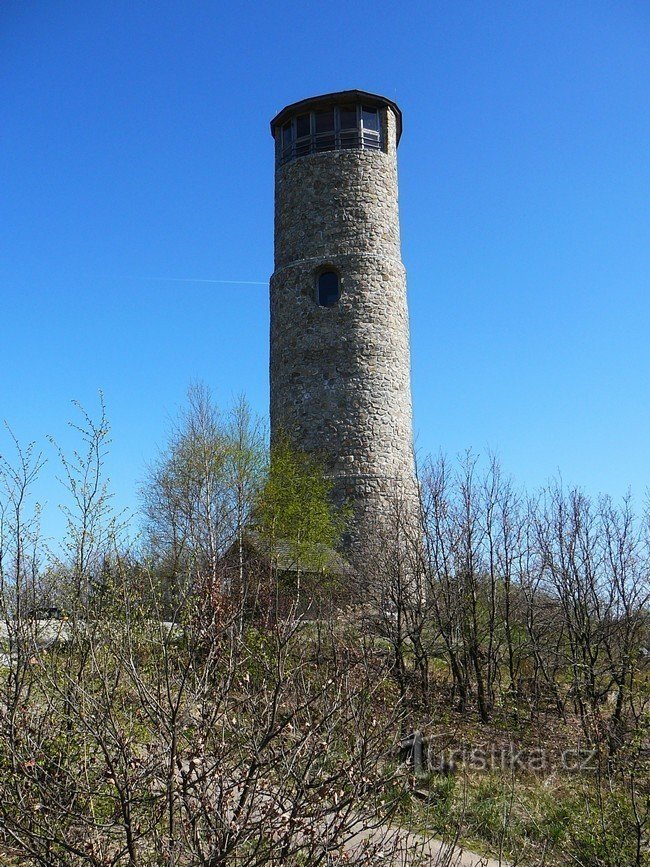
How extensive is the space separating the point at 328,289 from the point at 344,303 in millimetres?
746

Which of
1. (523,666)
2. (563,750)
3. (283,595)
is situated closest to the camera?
(563,750)

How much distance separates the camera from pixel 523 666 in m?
12.2

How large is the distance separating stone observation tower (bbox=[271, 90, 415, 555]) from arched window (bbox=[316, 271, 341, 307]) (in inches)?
1.2

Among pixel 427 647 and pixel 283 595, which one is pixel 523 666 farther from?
pixel 283 595

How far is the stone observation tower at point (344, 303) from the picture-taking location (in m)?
19.0

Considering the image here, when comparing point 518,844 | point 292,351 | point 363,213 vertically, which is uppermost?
point 363,213

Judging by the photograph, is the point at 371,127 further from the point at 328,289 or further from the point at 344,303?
the point at 344,303

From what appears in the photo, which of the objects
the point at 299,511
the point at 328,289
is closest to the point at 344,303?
the point at 328,289

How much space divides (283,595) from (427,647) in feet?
9.94

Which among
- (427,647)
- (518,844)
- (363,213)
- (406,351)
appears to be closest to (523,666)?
(427,647)

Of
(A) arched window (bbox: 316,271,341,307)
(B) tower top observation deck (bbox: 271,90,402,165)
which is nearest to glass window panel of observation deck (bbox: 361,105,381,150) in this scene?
(B) tower top observation deck (bbox: 271,90,402,165)

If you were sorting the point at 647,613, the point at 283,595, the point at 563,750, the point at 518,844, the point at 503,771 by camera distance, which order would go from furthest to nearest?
the point at 283,595 < the point at 647,613 < the point at 563,750 < the point at 503,771 < the point at 518,844

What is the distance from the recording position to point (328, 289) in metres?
20.0

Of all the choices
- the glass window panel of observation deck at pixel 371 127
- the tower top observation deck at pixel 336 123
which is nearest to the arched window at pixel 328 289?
the tower top observation deck at pixel 336 123
